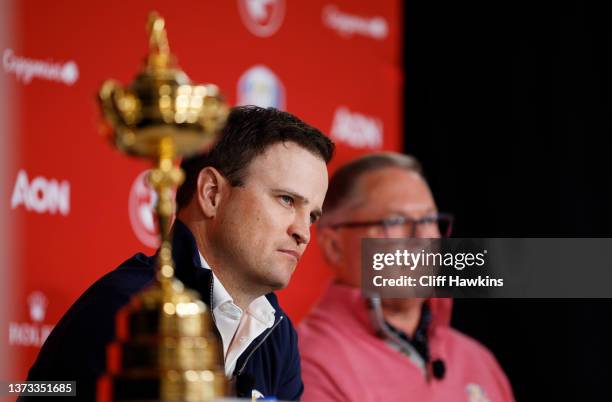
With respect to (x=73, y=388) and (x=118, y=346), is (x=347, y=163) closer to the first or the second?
(x=73, y=388)

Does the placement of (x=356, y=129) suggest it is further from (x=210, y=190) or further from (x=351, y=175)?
(x=210, y=190)

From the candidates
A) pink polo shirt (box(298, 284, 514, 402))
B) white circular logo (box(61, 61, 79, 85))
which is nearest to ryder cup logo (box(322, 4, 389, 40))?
pink polo shirt (box(298, 284, 514, 402))

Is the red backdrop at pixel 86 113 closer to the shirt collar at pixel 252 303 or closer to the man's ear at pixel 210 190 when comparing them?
the man's ear at pixel 210 190

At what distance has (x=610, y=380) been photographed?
400 cm

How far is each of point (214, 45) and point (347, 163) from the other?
21.2 inches

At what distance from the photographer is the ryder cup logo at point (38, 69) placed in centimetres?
261

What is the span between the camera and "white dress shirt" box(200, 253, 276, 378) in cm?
198

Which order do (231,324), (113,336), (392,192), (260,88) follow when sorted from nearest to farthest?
1. (113,336)
2. (231,324)
3. (392,192)
4. (260,88)

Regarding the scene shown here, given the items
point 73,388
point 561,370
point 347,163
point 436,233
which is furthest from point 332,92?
point 73,388

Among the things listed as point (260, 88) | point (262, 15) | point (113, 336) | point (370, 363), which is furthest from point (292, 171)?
point (262, 15)

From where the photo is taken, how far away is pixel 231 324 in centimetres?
201

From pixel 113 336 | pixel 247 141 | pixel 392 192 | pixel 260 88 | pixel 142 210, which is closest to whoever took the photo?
pixel 113 336

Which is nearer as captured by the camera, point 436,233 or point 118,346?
point 118,346

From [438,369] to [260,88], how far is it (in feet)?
3.37
